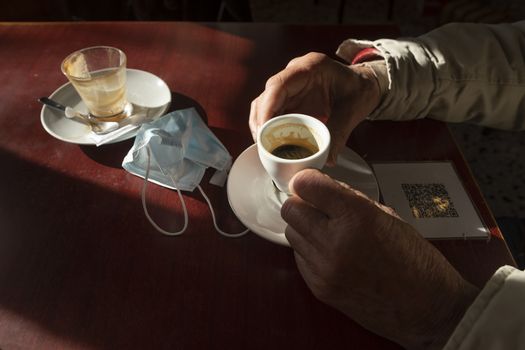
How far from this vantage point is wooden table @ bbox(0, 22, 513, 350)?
672 millimetres

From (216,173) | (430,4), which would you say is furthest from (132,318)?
(430,4)

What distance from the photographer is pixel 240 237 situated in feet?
2.66

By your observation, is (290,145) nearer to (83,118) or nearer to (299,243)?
(299,243)

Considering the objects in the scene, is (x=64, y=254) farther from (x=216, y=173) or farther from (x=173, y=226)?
(x=216, y=173)

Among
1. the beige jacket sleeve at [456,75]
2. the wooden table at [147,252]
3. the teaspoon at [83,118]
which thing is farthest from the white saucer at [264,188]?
the teaspoon at [83,118]

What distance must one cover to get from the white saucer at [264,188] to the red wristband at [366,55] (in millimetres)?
293

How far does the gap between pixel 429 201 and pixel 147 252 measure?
57cm

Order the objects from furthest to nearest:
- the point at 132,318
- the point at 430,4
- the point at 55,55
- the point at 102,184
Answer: the point at 430,4, the point at 55,55, the point at 102,184, the point at 132,318

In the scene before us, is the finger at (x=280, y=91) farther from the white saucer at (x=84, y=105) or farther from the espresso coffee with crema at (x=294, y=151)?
the white saucer at (x=84, y=105)

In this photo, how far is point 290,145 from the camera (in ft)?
3.05

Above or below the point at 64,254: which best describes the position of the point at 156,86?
above

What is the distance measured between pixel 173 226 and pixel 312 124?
1.12 ft

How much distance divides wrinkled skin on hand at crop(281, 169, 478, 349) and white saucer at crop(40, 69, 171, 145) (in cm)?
53

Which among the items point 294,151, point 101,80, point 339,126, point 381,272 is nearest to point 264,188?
point 294,151
